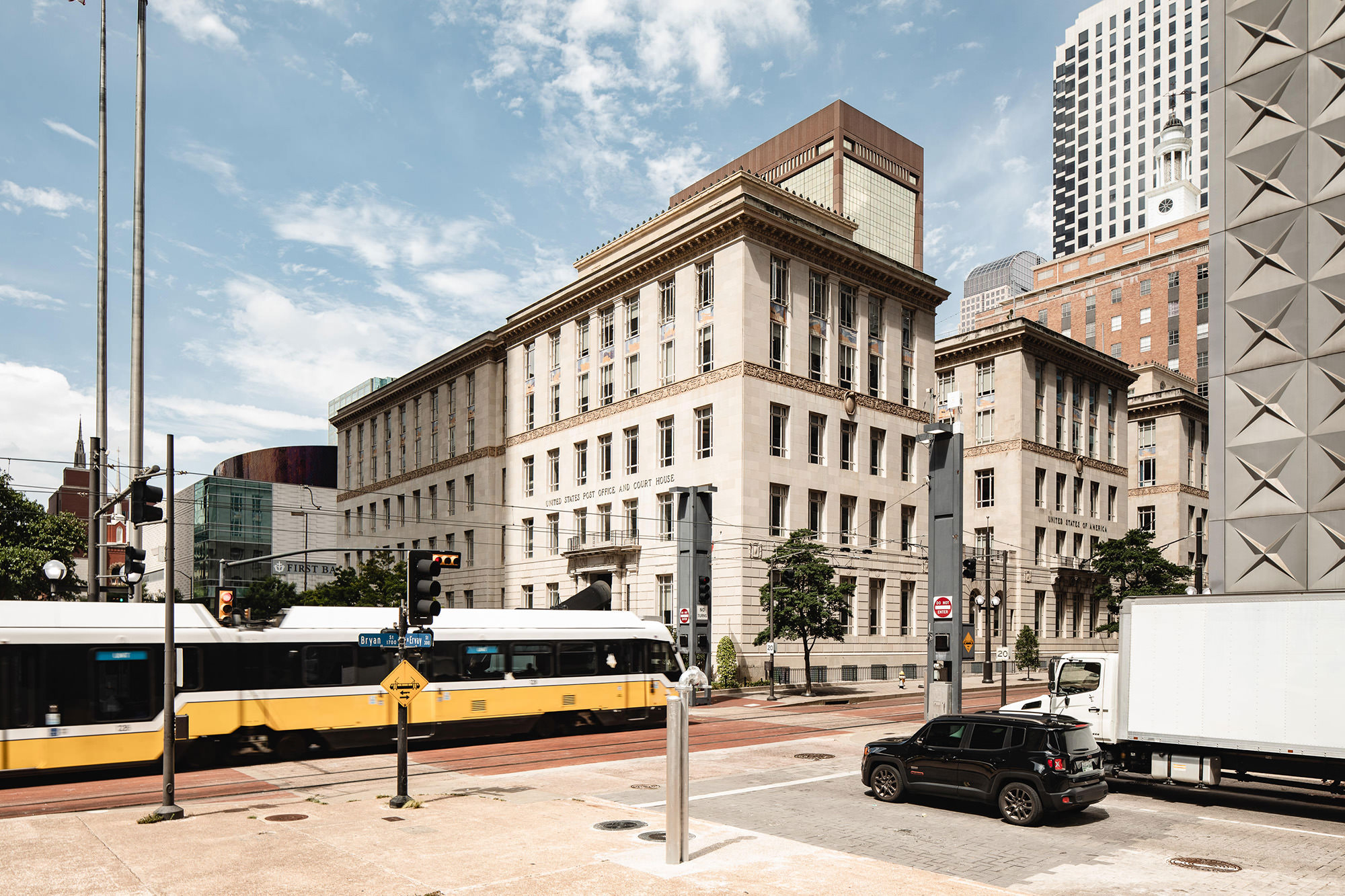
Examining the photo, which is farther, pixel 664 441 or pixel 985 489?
pixel 985 489

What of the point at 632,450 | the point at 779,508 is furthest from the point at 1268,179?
the point at 632,450

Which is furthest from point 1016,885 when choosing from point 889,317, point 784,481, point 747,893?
point 889,317

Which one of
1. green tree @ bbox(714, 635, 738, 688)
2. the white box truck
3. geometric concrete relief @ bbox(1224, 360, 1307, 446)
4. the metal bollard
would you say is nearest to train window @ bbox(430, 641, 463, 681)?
the metal bollard

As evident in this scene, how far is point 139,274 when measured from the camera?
29375 mm

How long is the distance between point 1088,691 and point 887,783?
5287 millimetres

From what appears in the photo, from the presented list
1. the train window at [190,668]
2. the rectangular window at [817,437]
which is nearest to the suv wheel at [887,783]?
the train window at [190,668]

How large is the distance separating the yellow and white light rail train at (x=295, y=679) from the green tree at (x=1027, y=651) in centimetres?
3958

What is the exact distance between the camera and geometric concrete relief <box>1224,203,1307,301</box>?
86.9 feet

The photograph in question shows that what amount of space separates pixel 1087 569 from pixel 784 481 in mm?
30845

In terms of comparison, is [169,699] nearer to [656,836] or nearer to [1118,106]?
[656,836]

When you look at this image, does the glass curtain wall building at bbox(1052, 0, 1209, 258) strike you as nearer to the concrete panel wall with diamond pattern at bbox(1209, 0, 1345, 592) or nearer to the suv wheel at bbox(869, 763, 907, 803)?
the concrete panel wall with diamond pattern at bbox(1209, 0, 1345, 592)

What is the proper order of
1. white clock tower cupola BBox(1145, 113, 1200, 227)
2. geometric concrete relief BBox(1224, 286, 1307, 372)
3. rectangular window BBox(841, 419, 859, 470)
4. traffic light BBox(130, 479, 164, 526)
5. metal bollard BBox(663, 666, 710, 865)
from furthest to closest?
white clock tower cupola BBox(1145, 113, 1200, 227), rectangular window BBox(841, 419, 859, 470), geometric concrete relief BBox(1224, 286, 1307, 372), traffic light BBox(130, 479, 164, 526), metal bollard BBox(663, 666, 710, 865)

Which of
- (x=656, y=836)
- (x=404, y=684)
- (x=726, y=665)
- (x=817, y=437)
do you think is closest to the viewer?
(x=656, y=836)

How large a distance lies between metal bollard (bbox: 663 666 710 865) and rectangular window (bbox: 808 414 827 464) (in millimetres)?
44072
